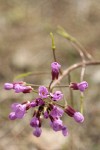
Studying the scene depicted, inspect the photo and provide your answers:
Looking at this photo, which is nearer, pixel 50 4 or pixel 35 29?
pixel 35 29

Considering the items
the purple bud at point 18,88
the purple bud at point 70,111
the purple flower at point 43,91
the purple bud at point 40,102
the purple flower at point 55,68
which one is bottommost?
the purple bud at point 70,111

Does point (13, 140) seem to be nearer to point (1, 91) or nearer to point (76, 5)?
point (1, 91)

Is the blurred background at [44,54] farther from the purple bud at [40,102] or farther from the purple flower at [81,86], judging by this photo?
the purple bud at [40,102]

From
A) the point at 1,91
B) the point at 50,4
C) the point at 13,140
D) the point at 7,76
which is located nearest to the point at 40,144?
the point at 13,140

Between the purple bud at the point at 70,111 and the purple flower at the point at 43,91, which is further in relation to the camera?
the purple bud at the point at 70,111

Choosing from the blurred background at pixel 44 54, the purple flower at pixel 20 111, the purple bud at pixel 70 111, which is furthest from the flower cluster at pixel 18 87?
the blurred background at pixel 44 54

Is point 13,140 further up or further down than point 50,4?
further down

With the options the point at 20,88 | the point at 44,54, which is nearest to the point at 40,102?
the point at 20,88

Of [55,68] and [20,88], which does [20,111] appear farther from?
[55,68]
